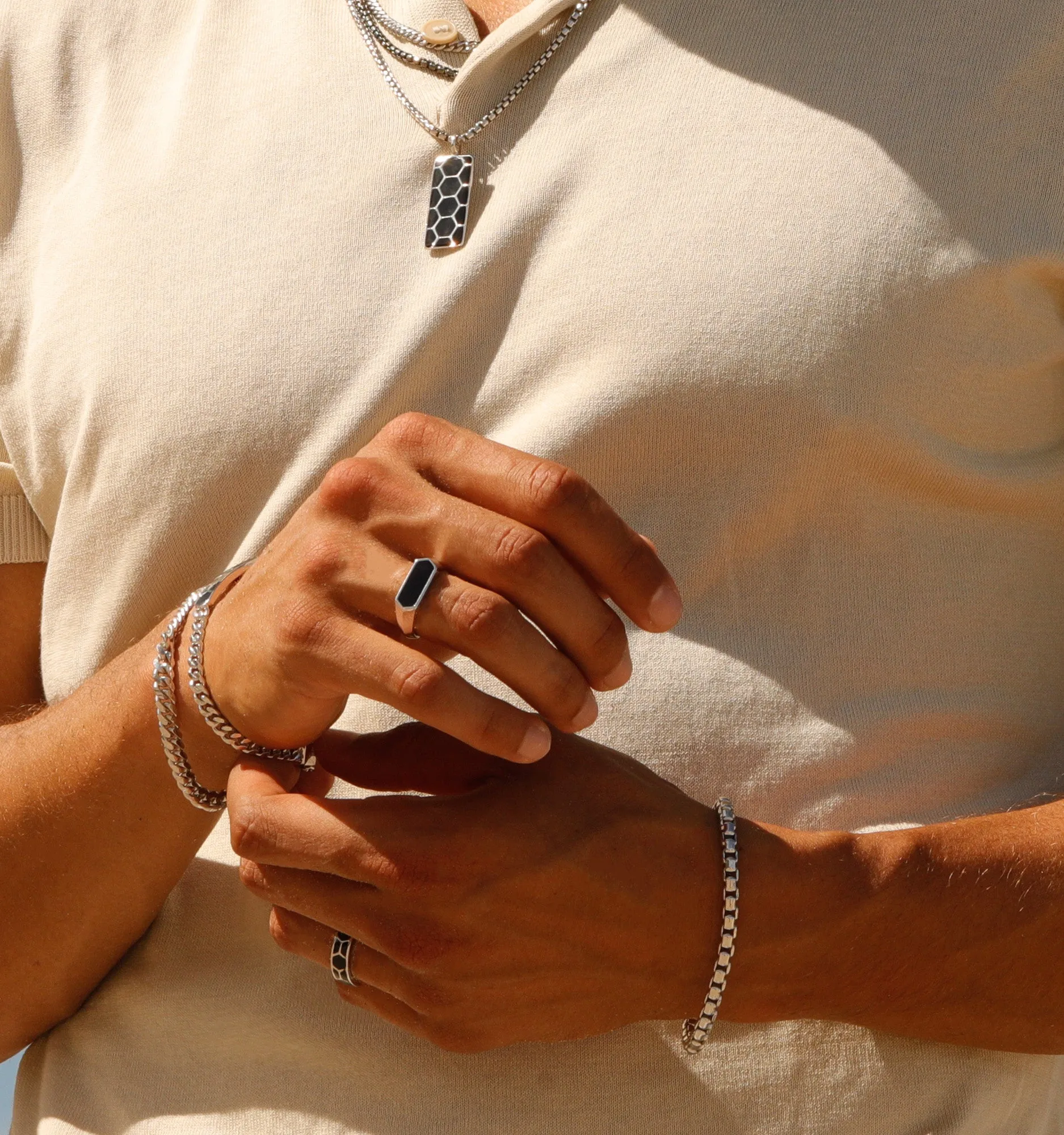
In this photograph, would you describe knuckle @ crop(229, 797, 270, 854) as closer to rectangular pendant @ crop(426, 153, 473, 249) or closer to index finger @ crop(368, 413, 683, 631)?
index finger @ crop(368, 413, 683, 631)

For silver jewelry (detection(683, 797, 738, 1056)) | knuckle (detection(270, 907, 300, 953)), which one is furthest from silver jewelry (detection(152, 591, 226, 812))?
silver jewelry (detection(683, 797, 738, 1056))

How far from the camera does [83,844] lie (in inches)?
55.6

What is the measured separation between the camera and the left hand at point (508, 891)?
46.2 inches

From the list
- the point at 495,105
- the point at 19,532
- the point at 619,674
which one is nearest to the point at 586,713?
the point at 619,674

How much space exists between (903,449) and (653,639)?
→ 303 mm

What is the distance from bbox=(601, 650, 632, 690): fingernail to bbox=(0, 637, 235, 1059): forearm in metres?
0.46

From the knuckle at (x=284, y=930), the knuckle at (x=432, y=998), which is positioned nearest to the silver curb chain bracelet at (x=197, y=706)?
the knuckle at (x=284, y=930)

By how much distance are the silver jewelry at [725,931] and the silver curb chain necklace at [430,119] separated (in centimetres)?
65

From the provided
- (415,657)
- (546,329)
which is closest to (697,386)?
(546,329)

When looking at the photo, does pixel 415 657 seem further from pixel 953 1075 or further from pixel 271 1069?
pixel 953 1075

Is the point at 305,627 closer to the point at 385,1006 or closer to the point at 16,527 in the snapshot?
the point at 385,1006

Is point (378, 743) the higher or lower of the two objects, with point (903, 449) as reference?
lower

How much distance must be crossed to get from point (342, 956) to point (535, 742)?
0.93 feet

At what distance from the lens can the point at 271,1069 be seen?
4.41 feet
